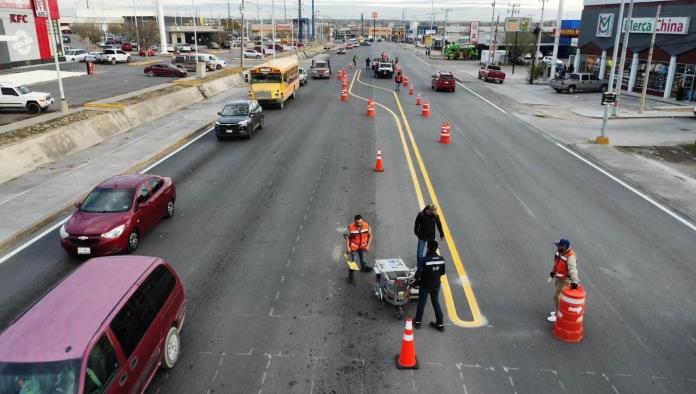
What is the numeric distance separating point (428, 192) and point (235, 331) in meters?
9.52

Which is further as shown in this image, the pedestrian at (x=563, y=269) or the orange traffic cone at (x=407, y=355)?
the pedestrian at (x=563, y=269)

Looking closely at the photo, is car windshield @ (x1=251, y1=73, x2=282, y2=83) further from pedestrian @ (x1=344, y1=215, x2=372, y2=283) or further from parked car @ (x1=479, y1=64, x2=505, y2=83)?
parked car @ (x1=479, y1=64, x2=505, y2=83)

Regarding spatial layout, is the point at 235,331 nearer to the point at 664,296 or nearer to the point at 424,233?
the point at 424,233

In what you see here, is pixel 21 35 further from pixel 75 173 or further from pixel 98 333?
pixel 98 333

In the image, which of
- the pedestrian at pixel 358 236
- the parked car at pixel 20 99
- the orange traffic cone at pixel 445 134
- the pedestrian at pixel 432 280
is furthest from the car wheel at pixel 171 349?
the parked car at pixel 20 99

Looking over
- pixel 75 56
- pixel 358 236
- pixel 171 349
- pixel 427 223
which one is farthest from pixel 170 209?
pixel 75 56

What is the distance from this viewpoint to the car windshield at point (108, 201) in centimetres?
1270

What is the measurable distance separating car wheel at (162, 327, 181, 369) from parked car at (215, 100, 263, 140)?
17.0m

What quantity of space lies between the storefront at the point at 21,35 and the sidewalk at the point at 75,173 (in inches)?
1210

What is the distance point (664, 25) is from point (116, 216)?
44.3 meters

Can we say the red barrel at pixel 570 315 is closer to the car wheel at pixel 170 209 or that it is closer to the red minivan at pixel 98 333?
the red minivan at pixel 98 333

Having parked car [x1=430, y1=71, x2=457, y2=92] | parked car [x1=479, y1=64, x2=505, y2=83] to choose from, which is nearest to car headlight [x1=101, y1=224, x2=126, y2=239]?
parked car [x1=430, y1=71, x2=457, y2=92]

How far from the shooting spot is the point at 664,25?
41000mm

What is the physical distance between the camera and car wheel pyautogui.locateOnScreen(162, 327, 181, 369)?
7922 mm
